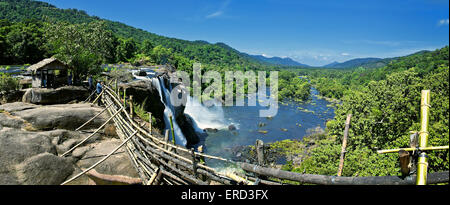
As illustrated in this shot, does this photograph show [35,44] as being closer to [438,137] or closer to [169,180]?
[169,180]

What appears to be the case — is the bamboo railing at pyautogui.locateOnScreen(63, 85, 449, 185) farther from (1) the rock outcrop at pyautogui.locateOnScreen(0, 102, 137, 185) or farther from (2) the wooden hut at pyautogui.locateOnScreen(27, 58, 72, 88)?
(2) the wooden hut at pyautogui.locateOnScreen(27, 58, 72, 88)

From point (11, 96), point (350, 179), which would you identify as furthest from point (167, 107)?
point (350, 179)

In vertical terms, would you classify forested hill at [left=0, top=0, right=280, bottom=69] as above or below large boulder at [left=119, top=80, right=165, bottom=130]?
above

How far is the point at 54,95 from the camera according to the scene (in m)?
11.8

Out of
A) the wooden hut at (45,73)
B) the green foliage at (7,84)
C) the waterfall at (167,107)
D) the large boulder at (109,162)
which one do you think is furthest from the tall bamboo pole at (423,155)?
the waterfall at (167,107)

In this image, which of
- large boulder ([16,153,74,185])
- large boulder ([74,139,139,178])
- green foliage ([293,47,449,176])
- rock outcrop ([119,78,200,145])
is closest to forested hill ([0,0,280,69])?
rock outcrop ([119,78,200,145])

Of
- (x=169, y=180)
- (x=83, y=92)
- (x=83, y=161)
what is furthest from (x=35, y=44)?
(x=169, y=180)

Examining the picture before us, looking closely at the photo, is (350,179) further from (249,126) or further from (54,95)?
(249,126)

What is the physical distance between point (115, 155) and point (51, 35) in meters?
21.2

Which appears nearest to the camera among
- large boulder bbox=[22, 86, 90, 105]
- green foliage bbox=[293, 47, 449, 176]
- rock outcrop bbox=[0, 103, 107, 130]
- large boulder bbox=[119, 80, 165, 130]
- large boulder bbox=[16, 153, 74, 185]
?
large boulder bbox=[16, 153, 74, 185]

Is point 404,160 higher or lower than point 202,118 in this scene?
higher

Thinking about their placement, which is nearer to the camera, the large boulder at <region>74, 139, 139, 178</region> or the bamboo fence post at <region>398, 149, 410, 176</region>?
the bamboo fence post at <region>398, 149, 410, 176</region>

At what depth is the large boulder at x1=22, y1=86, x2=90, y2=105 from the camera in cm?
1120

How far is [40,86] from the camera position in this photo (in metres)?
11.8
